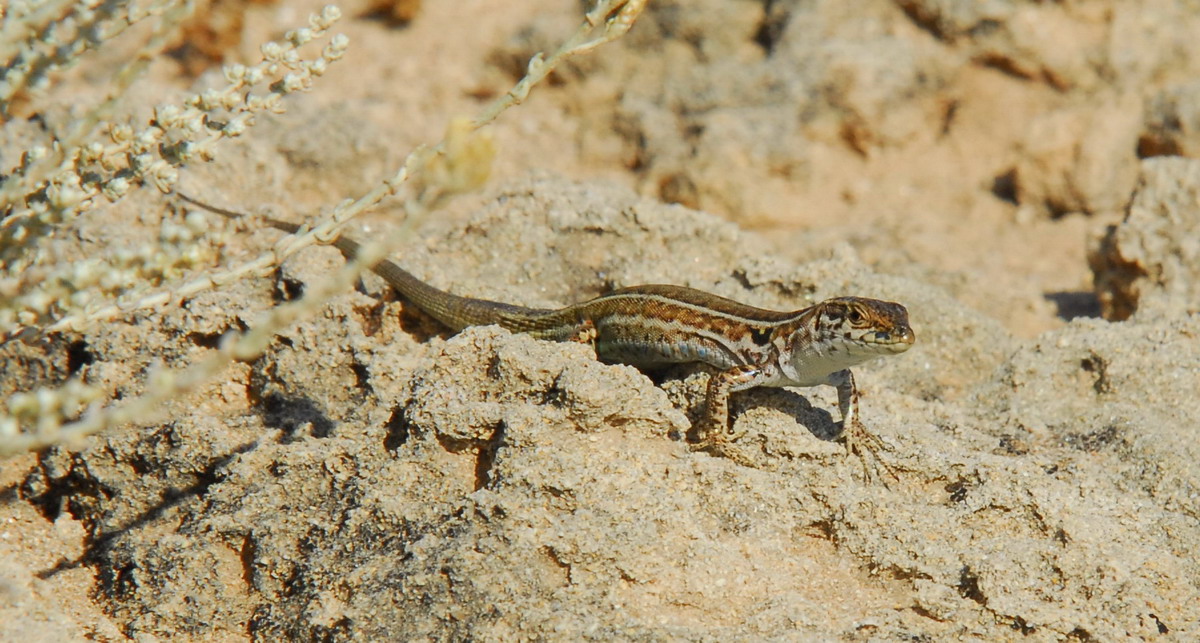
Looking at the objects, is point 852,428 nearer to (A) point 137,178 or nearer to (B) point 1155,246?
(A) point 137,178

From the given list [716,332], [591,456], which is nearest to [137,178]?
[591,456]

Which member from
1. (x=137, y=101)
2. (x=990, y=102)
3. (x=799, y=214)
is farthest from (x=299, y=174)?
(x=990, y=102)

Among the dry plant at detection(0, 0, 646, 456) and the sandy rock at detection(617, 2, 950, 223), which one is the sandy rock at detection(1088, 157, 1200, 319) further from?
the dry plant at detection(0, 0, 646, 456)

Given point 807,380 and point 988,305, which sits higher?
point 807,380

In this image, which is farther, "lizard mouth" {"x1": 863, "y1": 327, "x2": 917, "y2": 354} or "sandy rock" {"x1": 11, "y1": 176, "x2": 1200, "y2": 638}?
"lizard mouth" {"x1": 863, "y1": 327, "x2": 917, "y2": 354}

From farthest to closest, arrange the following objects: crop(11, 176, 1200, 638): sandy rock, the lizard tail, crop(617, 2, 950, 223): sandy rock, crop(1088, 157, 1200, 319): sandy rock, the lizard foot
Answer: crop(617, 2, 950, 223): sandy rock
crop(1088, 157, 1200, 319): sandy rock
the lizard tail
the lizard foot
crop(11, 176, 1200, 638): sandy rock

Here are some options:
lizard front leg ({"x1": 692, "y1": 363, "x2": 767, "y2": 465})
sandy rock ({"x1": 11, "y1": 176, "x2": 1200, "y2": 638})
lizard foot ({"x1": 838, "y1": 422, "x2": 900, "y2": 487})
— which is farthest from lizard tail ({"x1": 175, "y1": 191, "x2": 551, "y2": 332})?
lizard foot ({"x1": 838, "y1": 422, "x2": 900, "y2": 487})

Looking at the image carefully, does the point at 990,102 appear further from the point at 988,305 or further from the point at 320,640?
the point at 320,640
